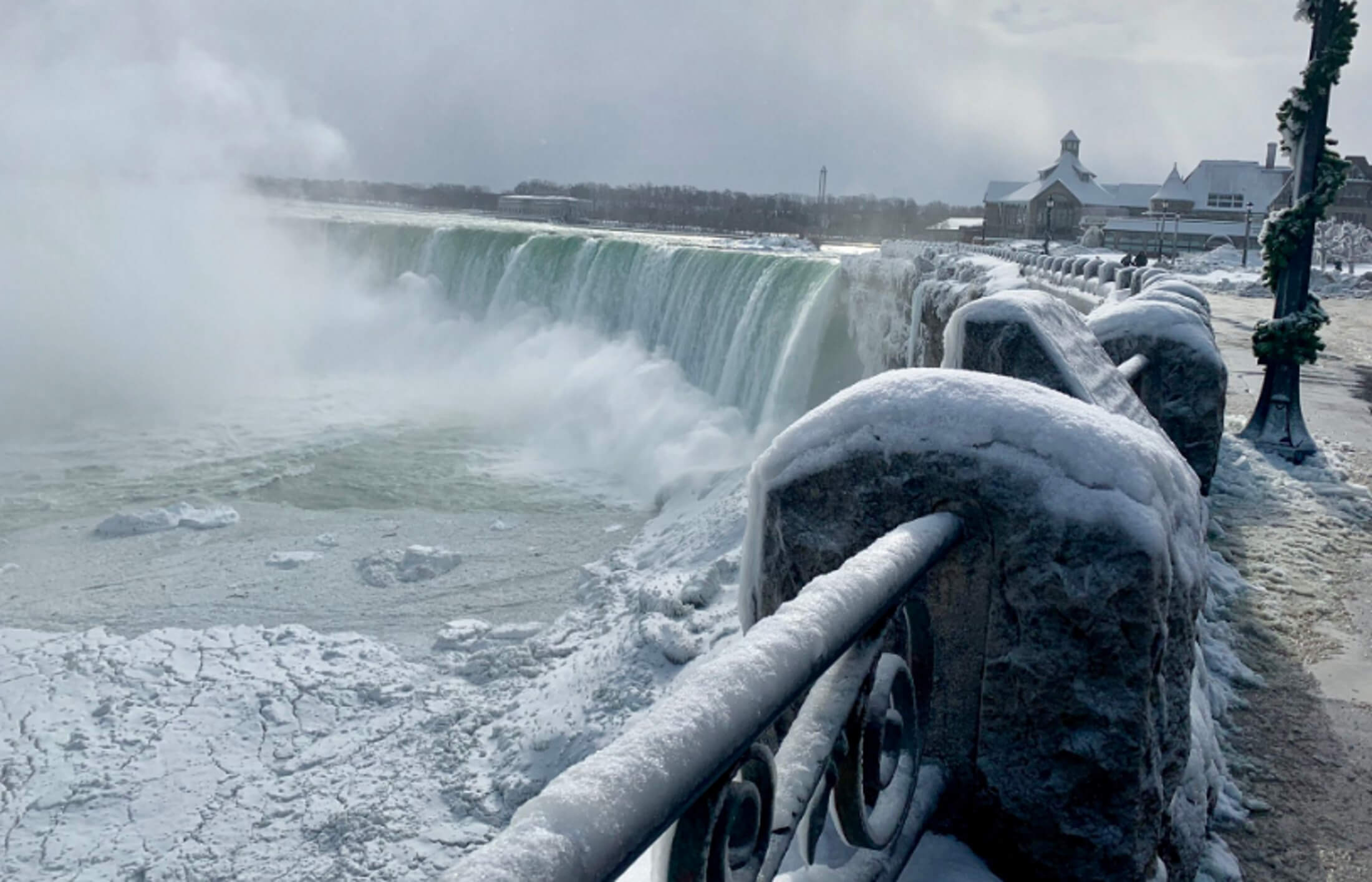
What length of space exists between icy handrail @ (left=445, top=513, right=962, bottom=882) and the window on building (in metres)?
67.2

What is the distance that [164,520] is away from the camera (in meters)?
12.9

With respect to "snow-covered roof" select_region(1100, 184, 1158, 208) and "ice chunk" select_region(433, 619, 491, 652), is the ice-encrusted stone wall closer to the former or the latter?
"ice chunk" select_region(433, 619, 491, 652)

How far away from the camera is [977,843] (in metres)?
2.00

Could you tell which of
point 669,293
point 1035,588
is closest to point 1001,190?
point 669,293

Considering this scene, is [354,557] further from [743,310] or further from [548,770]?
[743,310]

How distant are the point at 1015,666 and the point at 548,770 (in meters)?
5.71

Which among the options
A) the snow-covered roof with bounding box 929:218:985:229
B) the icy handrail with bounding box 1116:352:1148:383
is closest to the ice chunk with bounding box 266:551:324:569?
the icy handrail with bounding box 1116:352:1148:383

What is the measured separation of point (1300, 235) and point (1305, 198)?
1.09ft

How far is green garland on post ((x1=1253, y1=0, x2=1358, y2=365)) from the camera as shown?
8.77 metres

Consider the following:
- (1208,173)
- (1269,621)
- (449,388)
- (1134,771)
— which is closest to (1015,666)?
(1134,771)

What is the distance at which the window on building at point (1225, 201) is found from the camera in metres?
59.0

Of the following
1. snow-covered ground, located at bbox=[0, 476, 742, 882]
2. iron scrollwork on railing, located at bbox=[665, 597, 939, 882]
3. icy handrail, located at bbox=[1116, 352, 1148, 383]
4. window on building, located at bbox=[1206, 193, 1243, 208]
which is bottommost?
snow-covered ground, located at bbox=[0, 476, 742, 882]

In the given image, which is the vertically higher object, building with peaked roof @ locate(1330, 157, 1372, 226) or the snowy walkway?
building with peaked roof @ locate(1330, 157, 1372, 226)

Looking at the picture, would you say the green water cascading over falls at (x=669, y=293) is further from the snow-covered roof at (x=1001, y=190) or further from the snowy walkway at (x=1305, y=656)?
the snow-covered roof at (x=1001, y=190)
